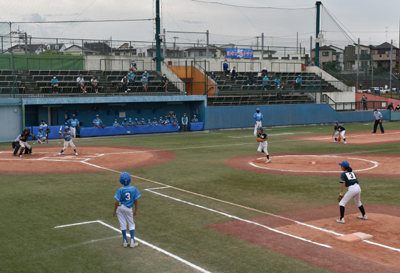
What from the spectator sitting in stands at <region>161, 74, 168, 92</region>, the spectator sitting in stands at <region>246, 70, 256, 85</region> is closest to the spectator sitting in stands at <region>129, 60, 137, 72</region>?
the spectator sitting in stands at <region>161, 74, 168, 92</region>

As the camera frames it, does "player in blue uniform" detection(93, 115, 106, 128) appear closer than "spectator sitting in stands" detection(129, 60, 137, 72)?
Yes

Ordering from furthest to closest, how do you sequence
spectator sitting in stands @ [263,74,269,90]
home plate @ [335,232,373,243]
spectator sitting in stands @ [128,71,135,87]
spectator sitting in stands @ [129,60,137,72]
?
spectator sitting in stands @ [263,74,269,90], spectator sitting in stands @ [129,60,137,72], spectator sitting in stands @ [128,71,135,87], home plate @ [335,232,373,243]

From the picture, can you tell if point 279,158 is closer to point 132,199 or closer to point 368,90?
point 132,199

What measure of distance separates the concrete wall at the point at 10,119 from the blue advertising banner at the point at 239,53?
28522mm

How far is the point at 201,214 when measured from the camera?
41.2 feet

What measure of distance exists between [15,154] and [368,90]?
190 feet

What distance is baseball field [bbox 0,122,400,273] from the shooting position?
896 cm

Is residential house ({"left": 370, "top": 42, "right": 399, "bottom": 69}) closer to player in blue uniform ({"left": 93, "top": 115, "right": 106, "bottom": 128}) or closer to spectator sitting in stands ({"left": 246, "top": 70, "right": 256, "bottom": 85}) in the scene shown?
spectator sitting in stands ({"left": 246, "top": 70, "right": 256, "bottom": 85})

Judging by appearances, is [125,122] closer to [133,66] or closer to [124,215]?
[133,66]

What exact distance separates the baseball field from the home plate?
0.24ft

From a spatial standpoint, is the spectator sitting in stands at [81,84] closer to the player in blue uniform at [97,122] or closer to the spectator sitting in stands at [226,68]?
the player in blue uniform at [97,122]

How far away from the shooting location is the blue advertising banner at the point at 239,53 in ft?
177

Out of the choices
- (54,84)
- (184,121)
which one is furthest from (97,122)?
(184,121)

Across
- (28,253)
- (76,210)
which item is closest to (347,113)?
(76,210)
